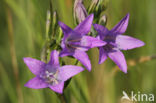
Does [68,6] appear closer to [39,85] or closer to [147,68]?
[147,68]

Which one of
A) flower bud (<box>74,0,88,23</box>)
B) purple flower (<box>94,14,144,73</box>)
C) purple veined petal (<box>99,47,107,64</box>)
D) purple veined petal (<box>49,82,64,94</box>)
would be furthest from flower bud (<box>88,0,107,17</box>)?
purple veined petal (<box>49,82,64,94</box>)

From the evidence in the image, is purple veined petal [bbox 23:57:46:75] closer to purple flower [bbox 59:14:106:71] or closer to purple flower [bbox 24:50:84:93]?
purple flower [bbox 24:50:84:93]

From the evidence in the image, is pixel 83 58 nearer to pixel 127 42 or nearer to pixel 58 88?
pixel 58 88

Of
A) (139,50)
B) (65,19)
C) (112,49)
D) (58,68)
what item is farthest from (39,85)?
(139,50)

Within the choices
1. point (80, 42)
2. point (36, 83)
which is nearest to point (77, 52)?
point (80, 42)

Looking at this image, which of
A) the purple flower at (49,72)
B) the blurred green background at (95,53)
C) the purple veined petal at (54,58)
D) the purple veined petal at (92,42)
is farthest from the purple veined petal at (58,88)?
the blurred green background at (95,53)

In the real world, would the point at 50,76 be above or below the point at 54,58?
below
